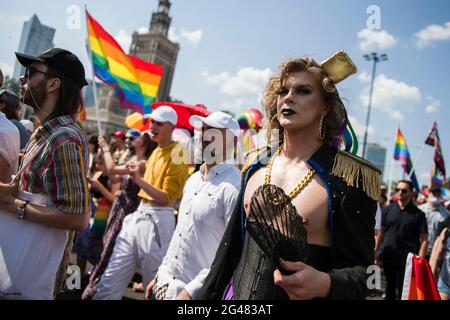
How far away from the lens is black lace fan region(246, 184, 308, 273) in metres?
1.46

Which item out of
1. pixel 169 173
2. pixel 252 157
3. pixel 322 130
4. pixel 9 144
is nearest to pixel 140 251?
pixel 169 173

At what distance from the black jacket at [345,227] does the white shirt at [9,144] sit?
1.37 metres

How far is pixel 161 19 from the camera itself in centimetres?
12531

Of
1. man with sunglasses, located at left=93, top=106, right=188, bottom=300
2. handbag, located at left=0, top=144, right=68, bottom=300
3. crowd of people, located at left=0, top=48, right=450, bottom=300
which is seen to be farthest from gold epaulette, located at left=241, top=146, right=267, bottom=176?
man with sunglasses, located at left=93, top=106, right=188, bottom=300

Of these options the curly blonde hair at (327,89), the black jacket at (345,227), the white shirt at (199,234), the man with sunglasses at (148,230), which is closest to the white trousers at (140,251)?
the man with sunglasses at (148,230)

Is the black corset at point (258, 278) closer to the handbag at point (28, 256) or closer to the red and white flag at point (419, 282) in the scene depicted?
the handbag at point (28, 256)

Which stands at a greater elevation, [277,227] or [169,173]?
[169,173]

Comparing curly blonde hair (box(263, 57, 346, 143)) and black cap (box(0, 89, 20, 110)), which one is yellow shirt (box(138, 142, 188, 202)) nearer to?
black cap (box(0, 89, 20, 110))

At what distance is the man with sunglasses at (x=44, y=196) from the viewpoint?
2.14m

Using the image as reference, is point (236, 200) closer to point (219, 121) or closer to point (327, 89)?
point (327, 89)

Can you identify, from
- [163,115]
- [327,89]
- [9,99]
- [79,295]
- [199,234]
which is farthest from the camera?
[79,295]

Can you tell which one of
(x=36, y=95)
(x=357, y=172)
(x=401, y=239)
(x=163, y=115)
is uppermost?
(x=163, y=115)

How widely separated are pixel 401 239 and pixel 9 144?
20.5 feet
